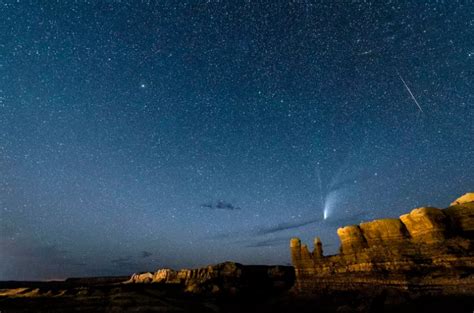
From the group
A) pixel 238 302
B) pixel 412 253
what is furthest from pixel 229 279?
pixel 412 253

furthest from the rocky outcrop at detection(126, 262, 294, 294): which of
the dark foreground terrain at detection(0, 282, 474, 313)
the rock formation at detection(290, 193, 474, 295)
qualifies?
the rock formation at detection(290, 193, 474, 295)

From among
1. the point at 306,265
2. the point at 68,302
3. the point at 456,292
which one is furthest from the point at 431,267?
the point at 68,302

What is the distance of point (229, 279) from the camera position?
67.8 m

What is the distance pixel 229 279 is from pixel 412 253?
1749 inches

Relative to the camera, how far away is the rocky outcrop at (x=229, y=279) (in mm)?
63844

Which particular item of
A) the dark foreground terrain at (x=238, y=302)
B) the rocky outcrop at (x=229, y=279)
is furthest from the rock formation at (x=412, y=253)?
the rocky outcrop at (x=229, y=279)

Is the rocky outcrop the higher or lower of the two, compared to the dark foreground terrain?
higher

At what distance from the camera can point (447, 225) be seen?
111 ft

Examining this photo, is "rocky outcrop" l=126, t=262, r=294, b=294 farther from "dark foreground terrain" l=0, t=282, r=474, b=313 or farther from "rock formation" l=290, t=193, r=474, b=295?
"rock formation" l=290, t=193, r=474, b=295

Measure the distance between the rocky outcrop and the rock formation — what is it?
24067mm

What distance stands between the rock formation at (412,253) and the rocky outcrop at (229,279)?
24.1m

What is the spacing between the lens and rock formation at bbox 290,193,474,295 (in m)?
30.4

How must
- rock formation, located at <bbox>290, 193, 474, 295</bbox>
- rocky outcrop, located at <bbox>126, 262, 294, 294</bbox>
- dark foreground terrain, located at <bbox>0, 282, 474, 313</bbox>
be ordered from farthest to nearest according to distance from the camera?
rocky outcrop, located at <bbox>126, 262, 294, 294</bbox> → rock formation, located at <bbox>290, 193, 474, 295</bbox> → dark foreground terrain, located at <bbox>0, 282, 474, 313</bbox>

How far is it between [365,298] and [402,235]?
9.56 meters
